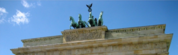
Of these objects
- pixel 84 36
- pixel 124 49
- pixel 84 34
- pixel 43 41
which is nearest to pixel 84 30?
pixel 84 34

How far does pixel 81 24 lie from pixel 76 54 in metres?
2.85

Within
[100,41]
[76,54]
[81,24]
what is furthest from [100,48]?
[81,24]

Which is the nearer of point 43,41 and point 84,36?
point 84,36

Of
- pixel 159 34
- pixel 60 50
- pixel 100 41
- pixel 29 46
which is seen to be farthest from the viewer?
pixel 29 46

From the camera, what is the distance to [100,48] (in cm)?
1438

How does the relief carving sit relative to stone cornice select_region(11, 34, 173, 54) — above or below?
below

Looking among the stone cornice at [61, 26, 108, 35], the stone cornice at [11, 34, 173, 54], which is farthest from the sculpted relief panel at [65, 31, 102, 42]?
the stone cornice at [11, 34, 173, 54]

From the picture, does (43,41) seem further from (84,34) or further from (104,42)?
(104,42)

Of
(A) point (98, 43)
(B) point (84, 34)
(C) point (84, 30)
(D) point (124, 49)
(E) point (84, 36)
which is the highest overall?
(C) point (84, 30)

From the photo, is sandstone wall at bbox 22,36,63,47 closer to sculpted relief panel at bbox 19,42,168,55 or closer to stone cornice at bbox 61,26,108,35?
stone cornice at bbox 61,26,108,35

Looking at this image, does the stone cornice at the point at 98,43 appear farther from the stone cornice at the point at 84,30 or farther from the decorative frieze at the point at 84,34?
the stone cornice at the point at 84,30

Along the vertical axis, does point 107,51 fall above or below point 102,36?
below

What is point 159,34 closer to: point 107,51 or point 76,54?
point 107,51

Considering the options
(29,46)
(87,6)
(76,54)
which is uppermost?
(87,6)
